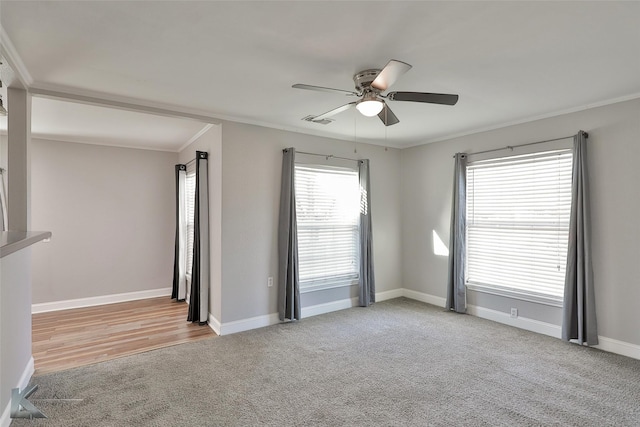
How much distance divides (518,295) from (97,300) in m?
5.90

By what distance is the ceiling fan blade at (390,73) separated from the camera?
205 cm

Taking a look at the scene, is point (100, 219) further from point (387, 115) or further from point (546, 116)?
point (546, 116)

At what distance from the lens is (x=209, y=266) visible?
13.9 ft

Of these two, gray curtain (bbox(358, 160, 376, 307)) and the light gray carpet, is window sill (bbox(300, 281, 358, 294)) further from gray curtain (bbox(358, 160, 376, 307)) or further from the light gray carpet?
the light gray carpet

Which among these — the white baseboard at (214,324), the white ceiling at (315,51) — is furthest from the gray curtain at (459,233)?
the white baseboard at (214,324)

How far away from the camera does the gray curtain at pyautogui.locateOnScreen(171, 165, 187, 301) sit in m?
5.22

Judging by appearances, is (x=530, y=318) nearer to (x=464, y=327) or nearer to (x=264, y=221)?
(x=464, y=327)

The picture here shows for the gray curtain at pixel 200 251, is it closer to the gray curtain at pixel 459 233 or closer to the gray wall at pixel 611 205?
the gray curtain at pixel 459 233

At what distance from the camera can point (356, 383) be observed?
2.76 m

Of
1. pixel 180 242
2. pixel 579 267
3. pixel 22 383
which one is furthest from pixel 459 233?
pixel 22 383

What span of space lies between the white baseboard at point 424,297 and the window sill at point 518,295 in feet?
1.77

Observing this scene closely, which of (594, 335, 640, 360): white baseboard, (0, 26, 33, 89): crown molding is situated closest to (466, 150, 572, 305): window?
(594, 335, 640, 360): white baseboard

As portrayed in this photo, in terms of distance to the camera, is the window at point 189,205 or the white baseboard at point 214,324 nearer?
the white baseboard at point 214,324

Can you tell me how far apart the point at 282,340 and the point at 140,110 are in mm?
2819
